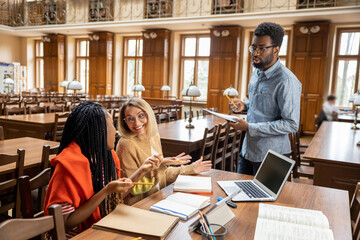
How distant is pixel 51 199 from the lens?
127 centimetres

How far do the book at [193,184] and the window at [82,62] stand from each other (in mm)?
13639

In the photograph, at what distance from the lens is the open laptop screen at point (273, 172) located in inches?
60.5

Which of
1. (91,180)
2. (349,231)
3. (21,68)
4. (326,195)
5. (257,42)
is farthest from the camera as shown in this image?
(21,68)

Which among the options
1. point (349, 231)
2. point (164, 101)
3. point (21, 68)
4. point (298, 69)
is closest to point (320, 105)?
point (298, 69)

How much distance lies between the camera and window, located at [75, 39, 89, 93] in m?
14.6

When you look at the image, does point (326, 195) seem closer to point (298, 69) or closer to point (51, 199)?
point (51, 199)

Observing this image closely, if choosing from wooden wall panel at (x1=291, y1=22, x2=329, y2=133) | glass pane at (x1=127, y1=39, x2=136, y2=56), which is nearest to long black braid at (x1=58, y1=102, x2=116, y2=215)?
wooden wall panel at (x1=291, y1=22, x2=329, y2=133)

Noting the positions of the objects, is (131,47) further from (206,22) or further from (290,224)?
(290,224)

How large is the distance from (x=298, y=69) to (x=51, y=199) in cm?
986

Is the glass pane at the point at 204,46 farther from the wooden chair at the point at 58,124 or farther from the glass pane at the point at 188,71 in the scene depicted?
the wooden chair at the point at 58,124

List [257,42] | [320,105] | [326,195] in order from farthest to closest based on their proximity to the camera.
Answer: [320,105] → [257,42] → [326,195]

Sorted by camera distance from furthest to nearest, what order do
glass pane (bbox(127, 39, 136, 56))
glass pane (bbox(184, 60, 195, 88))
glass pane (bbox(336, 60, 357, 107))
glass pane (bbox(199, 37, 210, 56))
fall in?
glass pane (bbox(127, 39, 136, 56)), glass pane (bbox(184, 60, 195, 88)), glass pane (bbox(199, 37, 210, 56)), glass pane (bbox(336, 60, 357, 107))

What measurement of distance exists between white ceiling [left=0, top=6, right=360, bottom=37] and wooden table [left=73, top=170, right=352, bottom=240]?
26.9 ft

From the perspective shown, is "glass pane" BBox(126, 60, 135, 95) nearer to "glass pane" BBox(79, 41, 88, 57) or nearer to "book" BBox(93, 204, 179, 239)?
"glass pane" BBox(79, 41, 88, 57)
